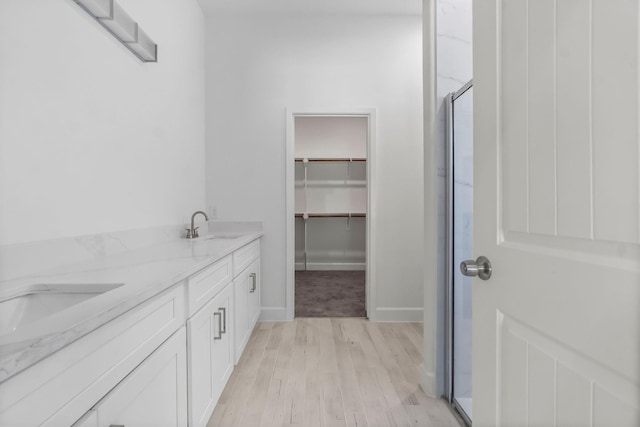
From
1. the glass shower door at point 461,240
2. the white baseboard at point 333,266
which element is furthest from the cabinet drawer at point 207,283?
the white baseboard at point 333,266

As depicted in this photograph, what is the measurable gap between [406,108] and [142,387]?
115 inches

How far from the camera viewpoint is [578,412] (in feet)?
2.01

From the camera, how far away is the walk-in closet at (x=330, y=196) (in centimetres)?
560

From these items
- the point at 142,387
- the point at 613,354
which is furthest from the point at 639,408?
the point at 142,387

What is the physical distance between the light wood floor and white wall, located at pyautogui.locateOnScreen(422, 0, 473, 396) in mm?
237

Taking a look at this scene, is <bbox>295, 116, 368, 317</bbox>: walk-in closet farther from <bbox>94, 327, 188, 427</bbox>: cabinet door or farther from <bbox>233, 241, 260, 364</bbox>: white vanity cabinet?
<bbox>94, 327, 188, 427</bbox>: cabinet door

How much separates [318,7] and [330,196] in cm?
301

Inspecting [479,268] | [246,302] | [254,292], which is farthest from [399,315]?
[479,268]

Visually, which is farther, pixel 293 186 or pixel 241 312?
pixel 293 186

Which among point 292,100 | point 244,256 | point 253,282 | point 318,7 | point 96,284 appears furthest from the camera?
point 292,100

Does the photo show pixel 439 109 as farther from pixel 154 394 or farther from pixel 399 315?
pixel 399 315

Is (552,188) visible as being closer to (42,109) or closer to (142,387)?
(142,387)

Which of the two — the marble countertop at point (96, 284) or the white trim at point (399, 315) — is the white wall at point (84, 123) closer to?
the marble countertop at point (96, 284)

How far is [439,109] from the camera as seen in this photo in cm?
191
